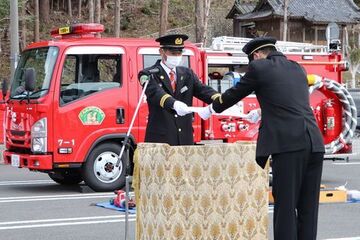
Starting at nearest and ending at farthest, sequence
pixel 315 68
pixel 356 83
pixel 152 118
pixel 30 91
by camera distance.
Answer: pixel 152 118
pixel 30 91
pixel 315 68
pixel 356 83

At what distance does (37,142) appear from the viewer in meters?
12.4

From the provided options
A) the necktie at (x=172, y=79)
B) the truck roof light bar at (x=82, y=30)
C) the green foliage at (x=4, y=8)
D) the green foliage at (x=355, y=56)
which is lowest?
the necktie at (x=172, y=79)

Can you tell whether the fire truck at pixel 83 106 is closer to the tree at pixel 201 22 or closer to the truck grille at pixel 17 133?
the truck grille at pixel 17 133

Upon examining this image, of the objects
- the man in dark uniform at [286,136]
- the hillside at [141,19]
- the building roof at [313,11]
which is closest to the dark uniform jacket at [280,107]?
the man in dark uniform at [286,136]

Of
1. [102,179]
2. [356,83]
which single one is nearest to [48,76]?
[102,179]

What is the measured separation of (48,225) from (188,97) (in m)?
2.55

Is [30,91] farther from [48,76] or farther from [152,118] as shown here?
[152,118]

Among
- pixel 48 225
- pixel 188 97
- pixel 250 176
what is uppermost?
pixel 188 97

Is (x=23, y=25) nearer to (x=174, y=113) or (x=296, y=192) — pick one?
(x=174, y=113)

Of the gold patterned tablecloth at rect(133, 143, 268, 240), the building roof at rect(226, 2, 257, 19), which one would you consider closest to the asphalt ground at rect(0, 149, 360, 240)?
the gold patterned tablecloth at rect(133, 143, 268, 240)

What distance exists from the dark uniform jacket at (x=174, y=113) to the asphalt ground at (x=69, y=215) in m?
1.34

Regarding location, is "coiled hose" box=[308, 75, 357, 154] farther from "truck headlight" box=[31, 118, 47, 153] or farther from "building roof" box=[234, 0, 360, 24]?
"building roof" box=[234, 0, 360, 24]

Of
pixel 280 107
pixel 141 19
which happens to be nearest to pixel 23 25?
pixel 141 19

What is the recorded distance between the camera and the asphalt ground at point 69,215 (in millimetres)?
9172
